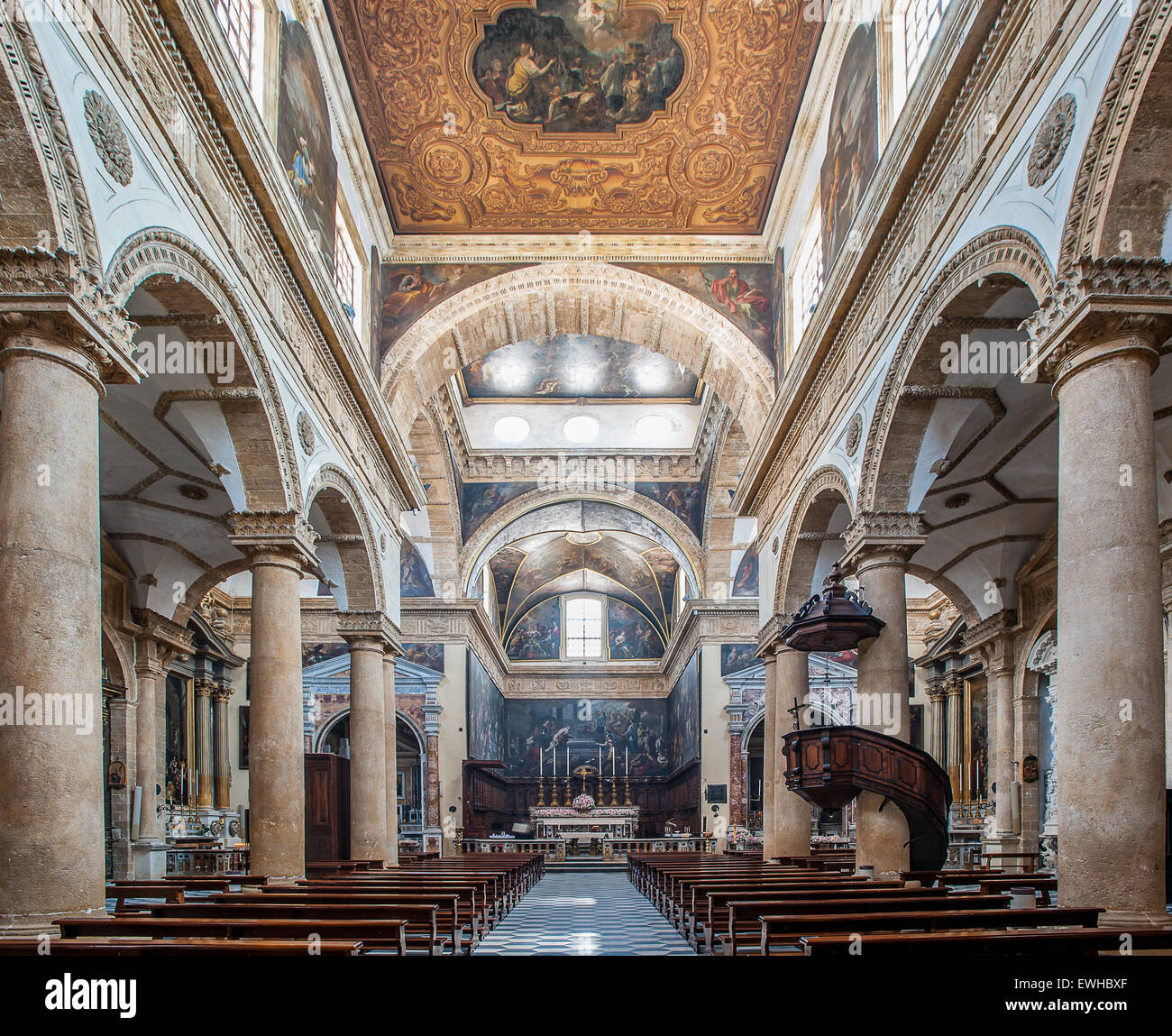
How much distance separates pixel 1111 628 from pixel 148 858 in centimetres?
1780

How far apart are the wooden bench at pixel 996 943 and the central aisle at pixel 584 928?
236cm

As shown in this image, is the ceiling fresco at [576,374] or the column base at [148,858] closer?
the column base at [148,858]

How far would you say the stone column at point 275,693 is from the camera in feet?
41.1

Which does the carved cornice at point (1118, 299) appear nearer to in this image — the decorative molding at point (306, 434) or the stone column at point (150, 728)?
the decorative molding at point (306, 434)

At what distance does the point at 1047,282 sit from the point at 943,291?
2.34m

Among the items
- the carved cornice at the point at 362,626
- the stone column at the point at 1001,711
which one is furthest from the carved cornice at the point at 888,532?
the carved cornice at the point at 362,626

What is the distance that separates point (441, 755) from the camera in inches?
1170

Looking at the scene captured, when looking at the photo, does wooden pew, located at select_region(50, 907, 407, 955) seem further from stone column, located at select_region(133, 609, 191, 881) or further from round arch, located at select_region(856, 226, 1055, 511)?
stone column, located at select_region(133, 609, 191, 881)

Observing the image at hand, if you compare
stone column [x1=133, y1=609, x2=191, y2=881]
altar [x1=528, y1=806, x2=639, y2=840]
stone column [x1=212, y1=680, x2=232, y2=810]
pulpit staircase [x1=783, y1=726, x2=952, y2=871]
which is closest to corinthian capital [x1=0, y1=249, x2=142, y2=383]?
pulpit staircase [x1=783, y1=726, x2=952, y2=871]

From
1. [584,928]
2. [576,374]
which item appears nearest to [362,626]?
[584,928]

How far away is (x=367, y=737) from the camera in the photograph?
17.8m

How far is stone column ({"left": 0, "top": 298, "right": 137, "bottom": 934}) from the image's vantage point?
6605 mm
